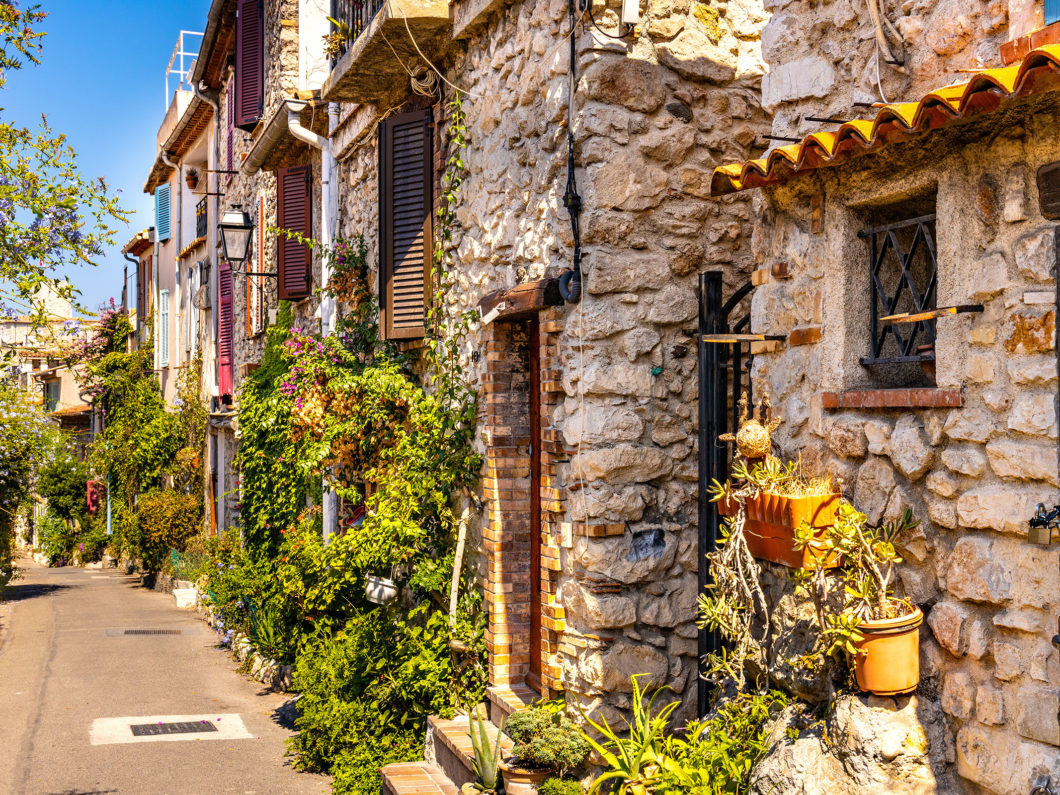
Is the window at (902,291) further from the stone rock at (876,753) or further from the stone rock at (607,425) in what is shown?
the stone rock at (607,425)

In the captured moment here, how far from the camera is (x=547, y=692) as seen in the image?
5.42 metres

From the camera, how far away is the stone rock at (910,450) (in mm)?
3225

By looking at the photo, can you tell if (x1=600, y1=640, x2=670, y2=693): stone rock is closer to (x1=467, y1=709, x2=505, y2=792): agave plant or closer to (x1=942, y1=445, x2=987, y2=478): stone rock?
(x1=467, y1=709, x2=505, y2=792): agave plant

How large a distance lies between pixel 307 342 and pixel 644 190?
4488mm

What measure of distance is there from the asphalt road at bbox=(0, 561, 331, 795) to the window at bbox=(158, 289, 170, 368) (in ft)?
28.8

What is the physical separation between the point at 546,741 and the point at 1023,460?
289 cm

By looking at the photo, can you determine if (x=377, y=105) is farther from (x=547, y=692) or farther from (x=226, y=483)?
(x=226, y=483)

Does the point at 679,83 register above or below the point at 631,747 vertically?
above

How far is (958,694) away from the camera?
3072mm

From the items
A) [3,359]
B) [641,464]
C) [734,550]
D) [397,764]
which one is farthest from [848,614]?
[3,359]

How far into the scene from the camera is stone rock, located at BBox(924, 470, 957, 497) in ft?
10.3

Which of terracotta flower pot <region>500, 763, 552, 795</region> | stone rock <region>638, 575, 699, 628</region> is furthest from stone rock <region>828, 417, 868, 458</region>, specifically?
terracotta flower pot <region>500, 763, 552, 795</region>

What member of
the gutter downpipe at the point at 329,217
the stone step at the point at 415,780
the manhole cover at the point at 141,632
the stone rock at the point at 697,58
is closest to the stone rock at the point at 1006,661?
the stone rock at the point at 697,58

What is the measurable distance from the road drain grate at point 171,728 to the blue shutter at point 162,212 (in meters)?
17.9
